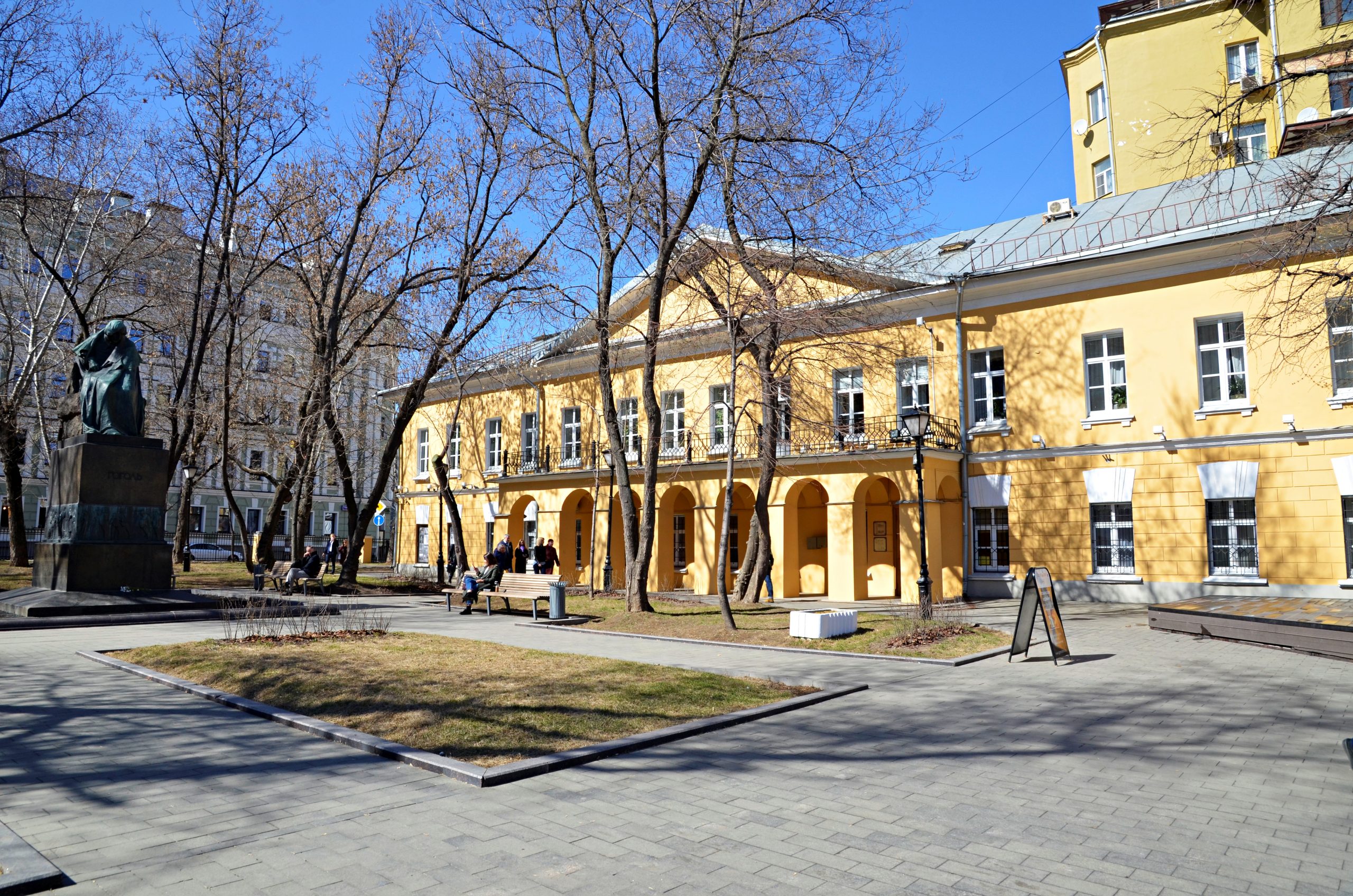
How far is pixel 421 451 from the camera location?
131 feet

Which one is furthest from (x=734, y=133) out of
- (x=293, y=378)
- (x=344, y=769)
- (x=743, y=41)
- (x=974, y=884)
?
(x=293, y=378)

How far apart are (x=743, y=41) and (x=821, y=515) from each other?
1434 cm

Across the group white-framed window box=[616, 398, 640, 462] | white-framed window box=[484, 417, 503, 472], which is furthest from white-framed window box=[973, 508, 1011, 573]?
white-framed window box=[484, 417, 503, 472]

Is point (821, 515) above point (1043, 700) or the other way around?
above

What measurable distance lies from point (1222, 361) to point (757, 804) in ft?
62.2

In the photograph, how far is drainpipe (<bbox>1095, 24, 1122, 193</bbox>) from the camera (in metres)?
29.9

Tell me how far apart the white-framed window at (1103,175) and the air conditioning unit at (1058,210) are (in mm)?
7143

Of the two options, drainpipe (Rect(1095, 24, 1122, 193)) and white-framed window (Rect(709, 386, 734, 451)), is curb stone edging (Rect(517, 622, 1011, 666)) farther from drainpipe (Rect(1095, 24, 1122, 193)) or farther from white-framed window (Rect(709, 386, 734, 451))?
drainpipe (Rect(1095, 24, 1122, 193))

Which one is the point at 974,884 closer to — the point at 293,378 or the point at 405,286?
the point at 405,286

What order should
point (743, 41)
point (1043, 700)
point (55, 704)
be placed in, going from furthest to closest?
point (743, 41)
point (1043, 700)
point (55, 704)

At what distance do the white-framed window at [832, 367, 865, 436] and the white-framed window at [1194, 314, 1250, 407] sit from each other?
810 centimetres

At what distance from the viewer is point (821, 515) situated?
2595 cm

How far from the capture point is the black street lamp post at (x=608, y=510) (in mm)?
23984

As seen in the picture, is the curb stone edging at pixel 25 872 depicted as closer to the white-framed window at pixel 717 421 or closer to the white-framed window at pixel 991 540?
the white-framed window at pixel 991 540
